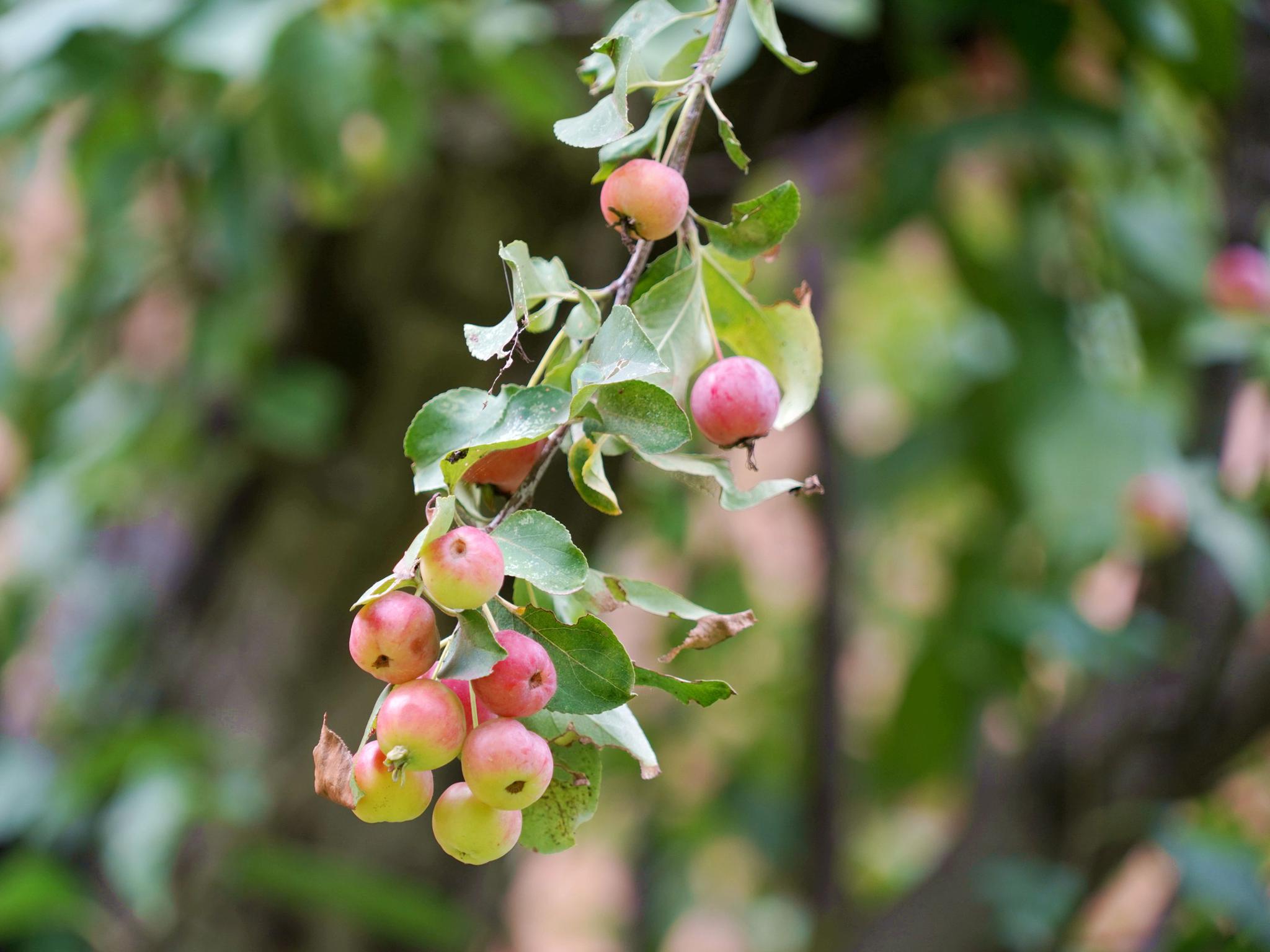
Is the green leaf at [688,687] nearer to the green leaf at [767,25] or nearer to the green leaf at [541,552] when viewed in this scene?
the green leaf at [541,552]

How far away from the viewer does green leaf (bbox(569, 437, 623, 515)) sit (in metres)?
0.23

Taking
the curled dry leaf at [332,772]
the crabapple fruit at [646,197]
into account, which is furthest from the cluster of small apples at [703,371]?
the curled dry leaf at [332,772]

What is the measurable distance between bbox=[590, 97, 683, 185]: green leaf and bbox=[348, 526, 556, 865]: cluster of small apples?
107 millimetres

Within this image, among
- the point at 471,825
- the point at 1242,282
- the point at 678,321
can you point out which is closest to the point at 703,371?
the point at 678,321

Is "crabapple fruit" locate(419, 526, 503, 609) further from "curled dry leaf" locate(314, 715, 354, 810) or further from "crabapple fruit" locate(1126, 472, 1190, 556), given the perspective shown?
"crabapple fruit" locate(1126, 472, 1190, 556)

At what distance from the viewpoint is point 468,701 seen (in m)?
Answer: 0.23

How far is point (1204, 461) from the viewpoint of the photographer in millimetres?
870

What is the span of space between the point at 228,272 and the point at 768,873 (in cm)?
108

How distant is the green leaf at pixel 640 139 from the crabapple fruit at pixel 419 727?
0.13 metres

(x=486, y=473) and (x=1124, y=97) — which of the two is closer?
(x=486, y=473)

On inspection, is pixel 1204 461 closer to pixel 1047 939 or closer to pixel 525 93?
pixel 1047 939

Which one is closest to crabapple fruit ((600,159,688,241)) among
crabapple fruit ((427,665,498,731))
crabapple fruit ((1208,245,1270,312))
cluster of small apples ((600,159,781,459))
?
cluster of small apples ((600,159,781,459))

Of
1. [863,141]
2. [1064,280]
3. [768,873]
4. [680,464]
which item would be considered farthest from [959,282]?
[680,464]

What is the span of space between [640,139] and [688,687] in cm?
13
